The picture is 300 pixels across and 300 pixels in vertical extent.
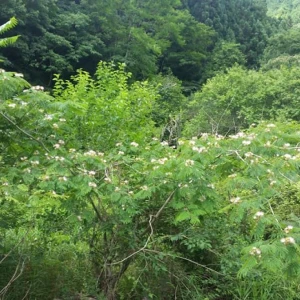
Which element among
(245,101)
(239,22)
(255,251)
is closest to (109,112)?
(255,251)

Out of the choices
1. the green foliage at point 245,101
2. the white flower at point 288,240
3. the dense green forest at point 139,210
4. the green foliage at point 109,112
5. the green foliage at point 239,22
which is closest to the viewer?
the white flower at point 288,240

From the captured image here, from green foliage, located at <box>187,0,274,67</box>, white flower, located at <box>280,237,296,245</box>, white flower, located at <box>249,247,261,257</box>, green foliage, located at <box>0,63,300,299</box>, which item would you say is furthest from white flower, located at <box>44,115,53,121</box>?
green foliage, located at <box>187,0,274,67</box>

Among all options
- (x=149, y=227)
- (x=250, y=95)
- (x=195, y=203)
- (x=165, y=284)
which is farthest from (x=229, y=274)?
(x=250, y=95)

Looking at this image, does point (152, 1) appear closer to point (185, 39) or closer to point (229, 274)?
point (185, 39)

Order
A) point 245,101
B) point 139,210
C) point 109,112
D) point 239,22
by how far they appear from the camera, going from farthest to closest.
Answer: point 239,22 → point 245,101 → point 109,112 → point 139,210

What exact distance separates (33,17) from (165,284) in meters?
20.3

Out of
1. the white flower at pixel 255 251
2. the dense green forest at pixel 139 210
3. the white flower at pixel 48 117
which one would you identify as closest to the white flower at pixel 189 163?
the dense green forest at pixel 139 210

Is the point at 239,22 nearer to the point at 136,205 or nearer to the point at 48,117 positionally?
the point at 48,117

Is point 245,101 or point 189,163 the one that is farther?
point 245,101

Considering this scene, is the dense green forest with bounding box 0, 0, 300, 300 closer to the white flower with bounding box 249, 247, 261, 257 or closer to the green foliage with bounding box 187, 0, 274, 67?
the white flower with bounding box 249, 247, 261, 257

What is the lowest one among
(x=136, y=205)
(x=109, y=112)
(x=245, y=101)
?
(x=245, y=101)

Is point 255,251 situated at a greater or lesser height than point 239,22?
greater

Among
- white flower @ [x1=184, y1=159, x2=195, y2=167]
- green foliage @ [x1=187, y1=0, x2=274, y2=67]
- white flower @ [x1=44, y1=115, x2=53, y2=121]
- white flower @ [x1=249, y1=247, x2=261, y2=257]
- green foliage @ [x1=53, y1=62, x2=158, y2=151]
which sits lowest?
green foliage @ [x1=187, y1=0, x2=274, y2=67]

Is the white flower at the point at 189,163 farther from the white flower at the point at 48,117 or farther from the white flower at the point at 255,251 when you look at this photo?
the white flower at the point at 48,117
